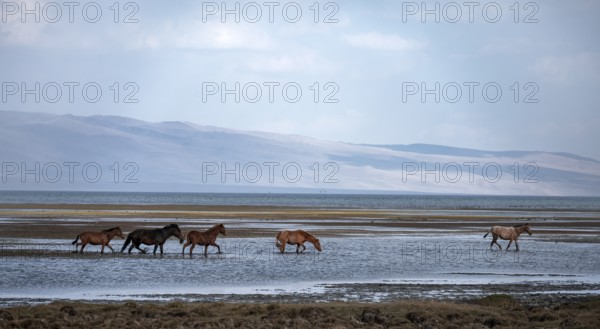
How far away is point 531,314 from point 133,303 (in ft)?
24.4

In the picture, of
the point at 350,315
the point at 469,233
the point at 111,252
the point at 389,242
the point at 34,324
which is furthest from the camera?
the point at 469,233

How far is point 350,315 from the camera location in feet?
51.1

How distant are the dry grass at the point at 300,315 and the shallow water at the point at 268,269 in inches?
94.6

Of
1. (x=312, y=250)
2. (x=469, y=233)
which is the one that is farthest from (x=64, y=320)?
(x=469, y=233)

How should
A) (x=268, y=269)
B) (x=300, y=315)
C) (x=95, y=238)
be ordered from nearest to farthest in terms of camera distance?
1. (x=300, y=315)
2. (x=268, y=269)
3. (x=95, y=238)

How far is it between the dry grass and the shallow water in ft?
7.88

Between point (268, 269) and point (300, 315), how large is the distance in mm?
9331

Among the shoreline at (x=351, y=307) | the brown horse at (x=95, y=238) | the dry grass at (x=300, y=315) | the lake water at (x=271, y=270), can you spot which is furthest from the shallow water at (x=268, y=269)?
the dry grass at (x=300, y=315)

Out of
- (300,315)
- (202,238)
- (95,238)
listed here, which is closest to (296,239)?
(202,238)

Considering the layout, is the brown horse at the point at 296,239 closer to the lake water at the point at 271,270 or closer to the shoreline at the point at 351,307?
the lake water at the point at 271,270

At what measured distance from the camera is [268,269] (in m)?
24.8

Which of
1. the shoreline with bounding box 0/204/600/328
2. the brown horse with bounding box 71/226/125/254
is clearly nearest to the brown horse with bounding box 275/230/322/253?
the brown horse with bounding box 71/226/125/254

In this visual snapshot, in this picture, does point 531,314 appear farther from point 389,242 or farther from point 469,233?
point 469,233

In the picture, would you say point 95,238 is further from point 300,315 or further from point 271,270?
point 300,315
